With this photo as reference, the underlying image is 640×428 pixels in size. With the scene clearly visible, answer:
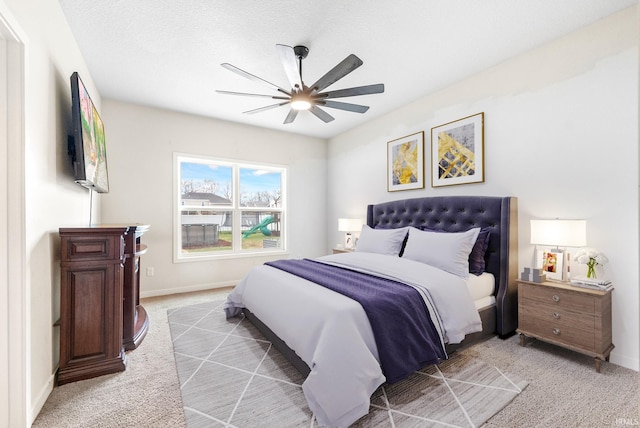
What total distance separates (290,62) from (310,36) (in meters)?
0.49

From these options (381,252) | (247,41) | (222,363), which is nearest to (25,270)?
(222,363)

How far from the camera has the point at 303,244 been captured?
17.2 feet

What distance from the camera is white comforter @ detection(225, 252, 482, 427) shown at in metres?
1.46

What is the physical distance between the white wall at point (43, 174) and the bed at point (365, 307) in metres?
1.39

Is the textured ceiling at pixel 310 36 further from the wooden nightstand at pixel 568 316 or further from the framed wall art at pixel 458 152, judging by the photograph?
the wooden nightstand at pixel 568 316

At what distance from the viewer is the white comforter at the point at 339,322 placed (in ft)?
4.79

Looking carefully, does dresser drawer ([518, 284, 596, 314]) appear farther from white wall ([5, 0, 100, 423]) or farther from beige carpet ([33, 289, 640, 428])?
white wall ([5, 0, 100, 423])

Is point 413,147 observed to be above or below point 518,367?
above

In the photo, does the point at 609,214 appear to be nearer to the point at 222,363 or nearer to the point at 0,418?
the point at 222,363

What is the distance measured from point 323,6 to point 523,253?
2.82 meters

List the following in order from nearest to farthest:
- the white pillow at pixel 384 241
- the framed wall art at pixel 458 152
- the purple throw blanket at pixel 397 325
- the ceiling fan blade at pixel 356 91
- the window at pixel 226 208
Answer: the purple throw blanket at pixel 397 325 < the ceiling fan blade at pixel 356 91 < the framed wall art at pixel 458 152 < the white pillow at pixel 384 241 < the window at pixel 226 208

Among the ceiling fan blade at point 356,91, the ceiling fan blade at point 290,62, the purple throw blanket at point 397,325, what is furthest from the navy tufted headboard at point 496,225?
the ceiling fan blade at point 290,62

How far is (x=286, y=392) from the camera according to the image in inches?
69.6

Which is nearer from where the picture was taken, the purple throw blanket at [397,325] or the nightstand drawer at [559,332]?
the purple throw blanket at [397,325]
